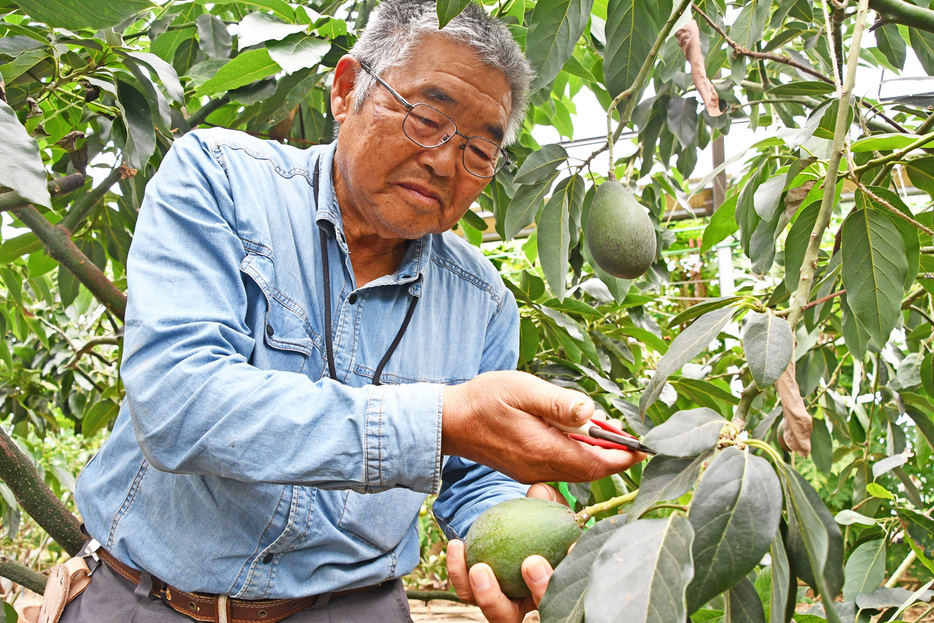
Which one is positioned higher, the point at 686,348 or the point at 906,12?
the point at 906,12

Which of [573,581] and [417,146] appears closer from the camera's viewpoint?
[573,581]

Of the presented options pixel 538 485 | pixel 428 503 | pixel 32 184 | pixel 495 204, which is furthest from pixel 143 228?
pixel 428 503

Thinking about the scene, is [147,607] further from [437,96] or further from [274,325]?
[437,96]

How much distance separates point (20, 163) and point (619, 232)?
0.76 meters

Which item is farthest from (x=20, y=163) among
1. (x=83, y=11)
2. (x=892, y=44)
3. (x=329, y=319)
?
(x=892, y=44)

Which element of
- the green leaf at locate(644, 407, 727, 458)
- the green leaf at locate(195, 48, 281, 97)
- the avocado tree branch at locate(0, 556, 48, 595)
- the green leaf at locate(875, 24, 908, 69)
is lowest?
the avocado tree branch at locate(0, 556, 48, 595)

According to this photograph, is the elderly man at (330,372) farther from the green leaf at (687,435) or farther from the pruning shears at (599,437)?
the green leaf at (687,435)

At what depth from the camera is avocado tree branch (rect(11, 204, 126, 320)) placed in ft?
5.34

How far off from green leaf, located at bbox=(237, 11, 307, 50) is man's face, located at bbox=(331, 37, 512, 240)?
23cm

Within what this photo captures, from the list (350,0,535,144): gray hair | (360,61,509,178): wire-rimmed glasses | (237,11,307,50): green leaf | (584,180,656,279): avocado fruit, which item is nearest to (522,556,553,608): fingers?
(584,180,656,279): avocado fruit

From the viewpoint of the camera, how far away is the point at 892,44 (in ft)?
5.37

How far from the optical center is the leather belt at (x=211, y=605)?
1.22m

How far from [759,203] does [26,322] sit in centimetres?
237

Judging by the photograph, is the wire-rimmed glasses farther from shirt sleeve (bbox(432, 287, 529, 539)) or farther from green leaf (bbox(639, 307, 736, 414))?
green leaf (bbox(639, 307, 736, 414))
